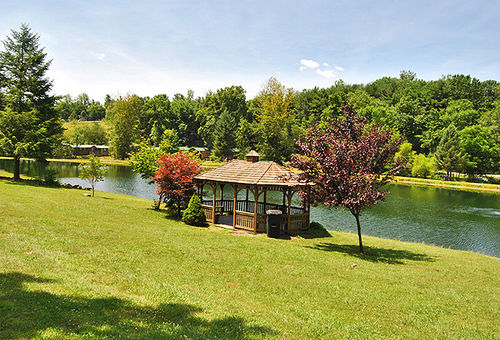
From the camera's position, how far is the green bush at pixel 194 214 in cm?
2053

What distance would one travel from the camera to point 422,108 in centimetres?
9619

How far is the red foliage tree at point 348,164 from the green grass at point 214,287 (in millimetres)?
2829

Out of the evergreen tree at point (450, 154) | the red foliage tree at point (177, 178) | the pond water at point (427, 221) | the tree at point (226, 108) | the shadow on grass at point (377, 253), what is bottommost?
the pond water at point (427, 221)

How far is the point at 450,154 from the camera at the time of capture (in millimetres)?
72312

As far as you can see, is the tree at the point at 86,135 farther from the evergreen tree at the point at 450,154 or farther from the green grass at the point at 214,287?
the evergreen tree at the point at 450,154

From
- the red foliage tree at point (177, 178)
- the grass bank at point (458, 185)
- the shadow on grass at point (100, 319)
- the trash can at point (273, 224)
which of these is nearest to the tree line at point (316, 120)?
the grass bank at point (458, 185)

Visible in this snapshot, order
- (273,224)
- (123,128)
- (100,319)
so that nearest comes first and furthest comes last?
(100,319) < (273,224) < (123,128)

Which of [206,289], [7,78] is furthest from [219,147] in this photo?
[206,289]

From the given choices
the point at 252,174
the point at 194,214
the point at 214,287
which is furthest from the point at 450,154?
the point at 214,287

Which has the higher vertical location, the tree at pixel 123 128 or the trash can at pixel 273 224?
the tree at pixel 123 128

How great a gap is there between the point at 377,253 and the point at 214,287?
34.7ft

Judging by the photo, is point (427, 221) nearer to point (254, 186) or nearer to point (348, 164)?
point (254, 186)

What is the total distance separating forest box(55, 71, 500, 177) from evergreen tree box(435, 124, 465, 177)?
19cm

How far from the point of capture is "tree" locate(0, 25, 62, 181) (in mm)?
30016
